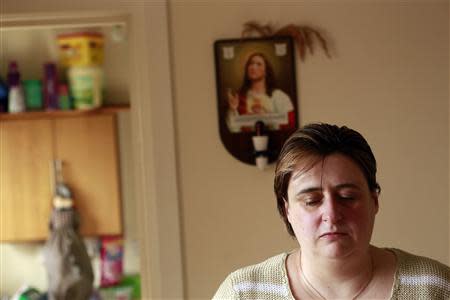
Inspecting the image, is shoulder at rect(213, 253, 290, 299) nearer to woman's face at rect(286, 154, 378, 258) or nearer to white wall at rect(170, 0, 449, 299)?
woman's face at rect(286, 154, 378, 258)

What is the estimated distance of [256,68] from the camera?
7.93 feet

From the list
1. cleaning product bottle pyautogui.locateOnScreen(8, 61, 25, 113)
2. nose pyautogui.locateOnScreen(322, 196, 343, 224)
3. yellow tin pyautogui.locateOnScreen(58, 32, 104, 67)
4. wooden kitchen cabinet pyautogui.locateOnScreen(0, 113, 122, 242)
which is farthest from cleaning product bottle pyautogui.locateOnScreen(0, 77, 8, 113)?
nose pyautogui.locateOnScreen(322, 196, 343, 224)

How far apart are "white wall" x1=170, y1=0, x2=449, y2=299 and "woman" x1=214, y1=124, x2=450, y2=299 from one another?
3.30ft

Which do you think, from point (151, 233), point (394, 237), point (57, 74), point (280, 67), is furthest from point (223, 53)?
point (57, 74)

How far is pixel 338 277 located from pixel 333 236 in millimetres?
117

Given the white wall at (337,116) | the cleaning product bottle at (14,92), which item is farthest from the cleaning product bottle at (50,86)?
the white wall at (337,116)

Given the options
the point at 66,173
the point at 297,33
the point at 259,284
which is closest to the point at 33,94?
the point at 66,173

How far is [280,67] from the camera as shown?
2424 millimetres

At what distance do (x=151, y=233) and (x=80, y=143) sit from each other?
1695 mm

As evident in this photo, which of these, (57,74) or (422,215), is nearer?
(422,215)

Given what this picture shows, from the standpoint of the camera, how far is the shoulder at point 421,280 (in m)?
1.38

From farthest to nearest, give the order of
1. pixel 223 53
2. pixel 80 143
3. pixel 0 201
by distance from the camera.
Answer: pixel 80 143 < pixel 0 201 < pixel 223 53

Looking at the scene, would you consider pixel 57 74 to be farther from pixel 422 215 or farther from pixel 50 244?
pixel 422 215

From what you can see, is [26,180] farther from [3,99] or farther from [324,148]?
[324,148]
